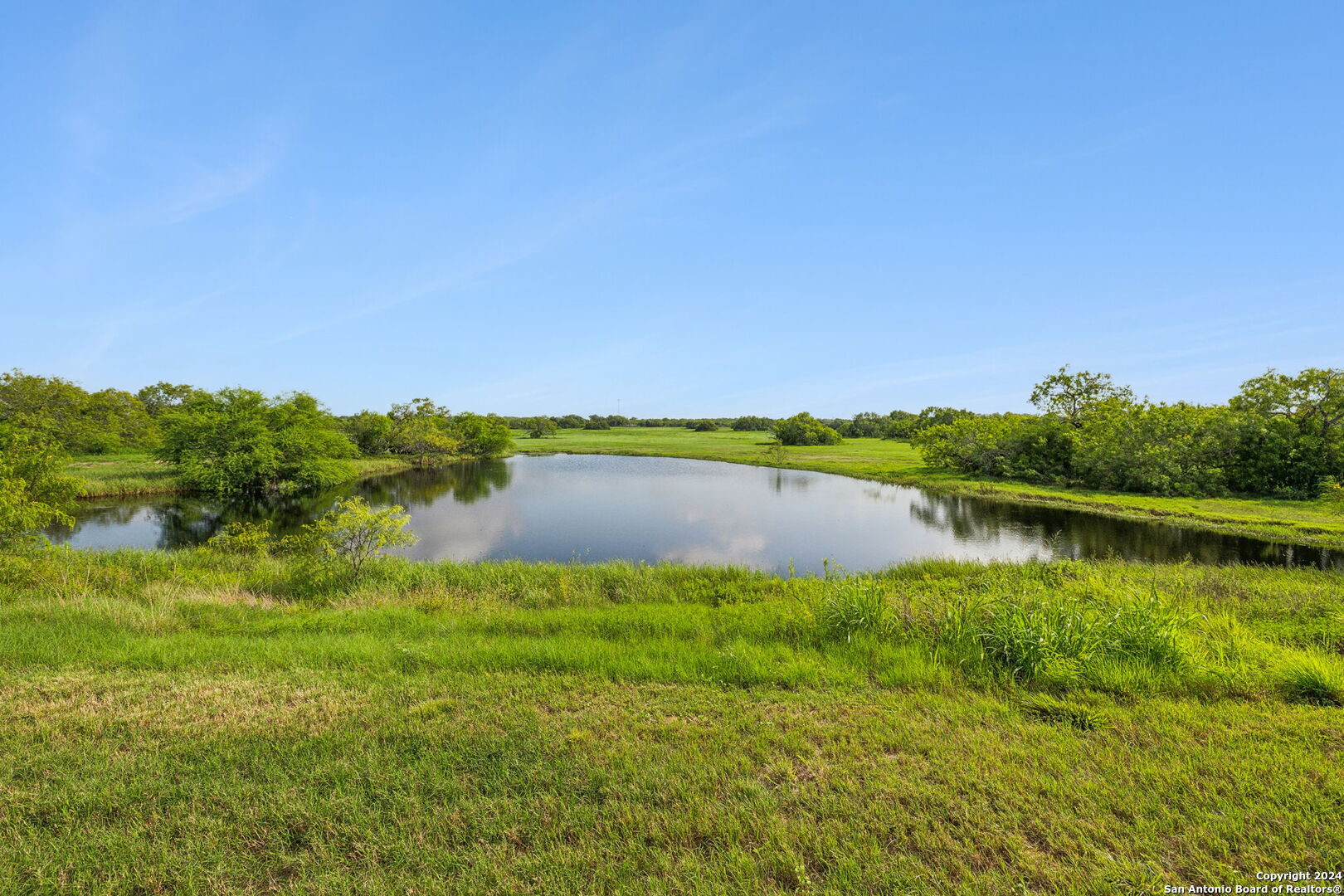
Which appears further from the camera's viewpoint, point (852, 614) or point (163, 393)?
point (163, 393)

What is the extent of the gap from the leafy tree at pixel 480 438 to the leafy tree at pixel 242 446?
32.6 m

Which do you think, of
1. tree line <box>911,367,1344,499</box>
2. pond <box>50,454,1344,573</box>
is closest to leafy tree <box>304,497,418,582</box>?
pond <box>50,454,1344,573</box>

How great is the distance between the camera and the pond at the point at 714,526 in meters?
20.5

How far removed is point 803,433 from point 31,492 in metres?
88.4

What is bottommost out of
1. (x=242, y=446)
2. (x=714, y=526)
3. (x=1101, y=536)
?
(x=714, y=526)

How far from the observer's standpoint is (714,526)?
26.5 metres

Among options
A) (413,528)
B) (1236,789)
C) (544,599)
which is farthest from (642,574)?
(413,528)

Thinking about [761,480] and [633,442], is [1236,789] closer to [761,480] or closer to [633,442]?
[761,480]

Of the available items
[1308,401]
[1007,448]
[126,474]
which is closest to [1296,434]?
[1308,401]

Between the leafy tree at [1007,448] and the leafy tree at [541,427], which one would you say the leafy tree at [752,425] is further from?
the leafy tree at [1007,448]

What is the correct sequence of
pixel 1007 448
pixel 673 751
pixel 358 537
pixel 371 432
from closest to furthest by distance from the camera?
pixel 673 751, pixel 358 537, pixel 1007 448, pixel 371 432

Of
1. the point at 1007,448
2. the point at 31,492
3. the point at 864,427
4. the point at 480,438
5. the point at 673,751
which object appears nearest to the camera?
the point at 673,751

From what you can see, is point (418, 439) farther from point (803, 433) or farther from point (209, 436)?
point (803, 433)

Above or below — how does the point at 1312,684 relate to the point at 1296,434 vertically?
below
